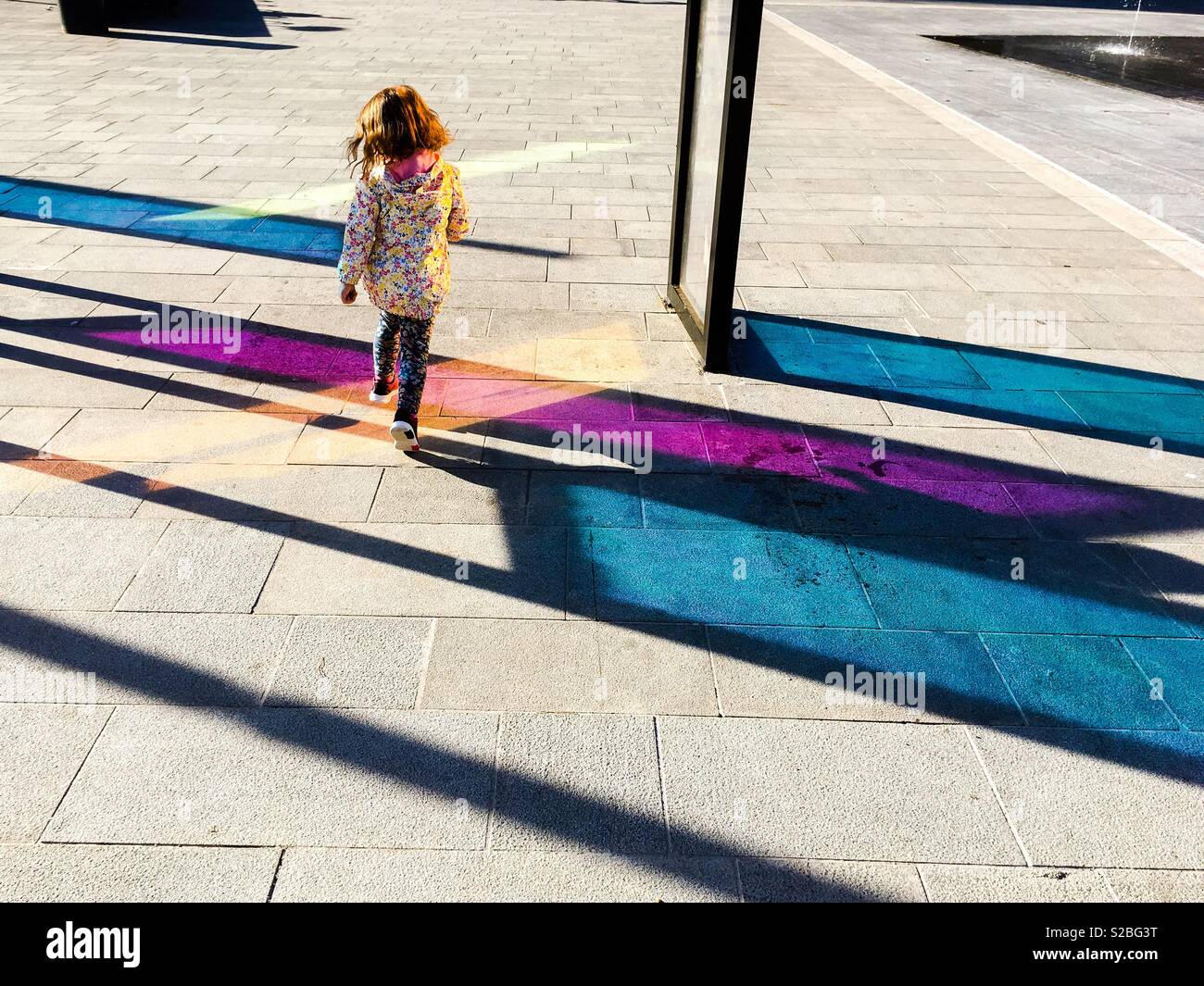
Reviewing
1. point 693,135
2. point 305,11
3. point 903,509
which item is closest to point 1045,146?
point 693,135

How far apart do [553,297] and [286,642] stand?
4230 mm

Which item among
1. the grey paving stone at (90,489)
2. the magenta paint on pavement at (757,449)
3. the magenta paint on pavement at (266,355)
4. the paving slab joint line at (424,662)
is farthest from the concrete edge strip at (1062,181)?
the grey paving stone at (90,489)

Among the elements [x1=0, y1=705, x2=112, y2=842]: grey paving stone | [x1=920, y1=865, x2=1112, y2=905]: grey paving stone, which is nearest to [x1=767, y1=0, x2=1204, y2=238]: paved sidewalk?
[x1=920, y1=865, x2=1112, y2=905]: grey paving stone

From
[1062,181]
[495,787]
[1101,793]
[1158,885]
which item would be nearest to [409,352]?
[495,787]

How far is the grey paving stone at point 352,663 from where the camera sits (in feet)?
11.8

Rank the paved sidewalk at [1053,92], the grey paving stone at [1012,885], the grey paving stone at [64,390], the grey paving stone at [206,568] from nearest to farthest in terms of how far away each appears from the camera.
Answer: the grey paving stone at [1012,885], the grey paving stone at [206,568], the grey paving stone at [64,390], the paved sidewalk at [1053,92]

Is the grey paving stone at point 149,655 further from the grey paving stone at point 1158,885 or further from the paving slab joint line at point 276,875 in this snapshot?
the grey paving stone at point 1158,885

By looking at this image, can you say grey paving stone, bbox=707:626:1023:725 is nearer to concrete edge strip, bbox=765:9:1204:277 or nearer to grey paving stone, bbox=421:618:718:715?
grey paving stone, bbox=421:618:718:715

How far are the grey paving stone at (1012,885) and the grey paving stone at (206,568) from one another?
2.86 m

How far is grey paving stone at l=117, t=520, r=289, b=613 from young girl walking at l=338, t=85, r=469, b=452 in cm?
101

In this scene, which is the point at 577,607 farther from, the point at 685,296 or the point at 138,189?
the point at 138,189

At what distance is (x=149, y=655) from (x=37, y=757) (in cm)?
56

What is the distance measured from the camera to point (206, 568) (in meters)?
4.29
